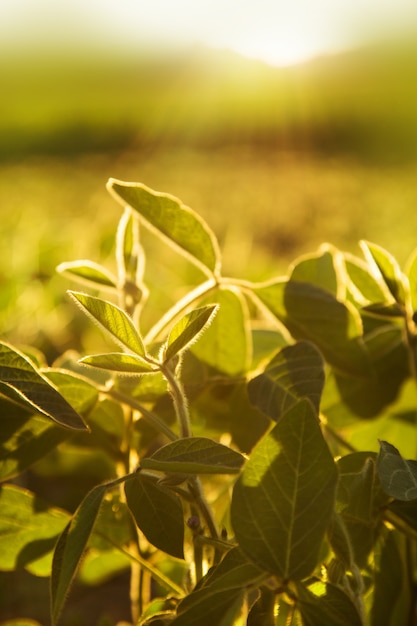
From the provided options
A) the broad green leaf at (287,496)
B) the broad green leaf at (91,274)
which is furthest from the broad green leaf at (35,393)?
the broad green leaf at (91,274)

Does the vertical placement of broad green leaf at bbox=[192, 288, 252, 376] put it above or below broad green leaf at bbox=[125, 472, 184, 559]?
above

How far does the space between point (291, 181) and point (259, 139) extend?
4.29m

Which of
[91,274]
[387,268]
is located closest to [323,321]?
[387,268]

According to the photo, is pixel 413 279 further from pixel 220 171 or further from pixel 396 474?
pixel 220 171

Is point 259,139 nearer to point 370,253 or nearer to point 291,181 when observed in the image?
point 291,181

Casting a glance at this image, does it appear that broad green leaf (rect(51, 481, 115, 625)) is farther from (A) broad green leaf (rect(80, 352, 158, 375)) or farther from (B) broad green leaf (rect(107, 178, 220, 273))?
(B) broad green leaf (rect(107, 178, 220, 273))

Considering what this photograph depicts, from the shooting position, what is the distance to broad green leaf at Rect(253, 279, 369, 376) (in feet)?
2.56

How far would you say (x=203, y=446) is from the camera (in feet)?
1.84

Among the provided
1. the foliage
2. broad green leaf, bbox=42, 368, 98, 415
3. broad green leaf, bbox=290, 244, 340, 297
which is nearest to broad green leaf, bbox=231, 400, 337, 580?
the foliage

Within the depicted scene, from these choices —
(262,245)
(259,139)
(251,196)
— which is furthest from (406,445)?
(259,139)

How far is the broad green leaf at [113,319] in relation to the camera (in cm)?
58

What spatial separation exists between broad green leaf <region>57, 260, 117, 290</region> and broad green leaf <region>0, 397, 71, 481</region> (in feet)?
0.50

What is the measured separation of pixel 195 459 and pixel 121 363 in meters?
0.09

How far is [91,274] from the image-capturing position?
81cm
